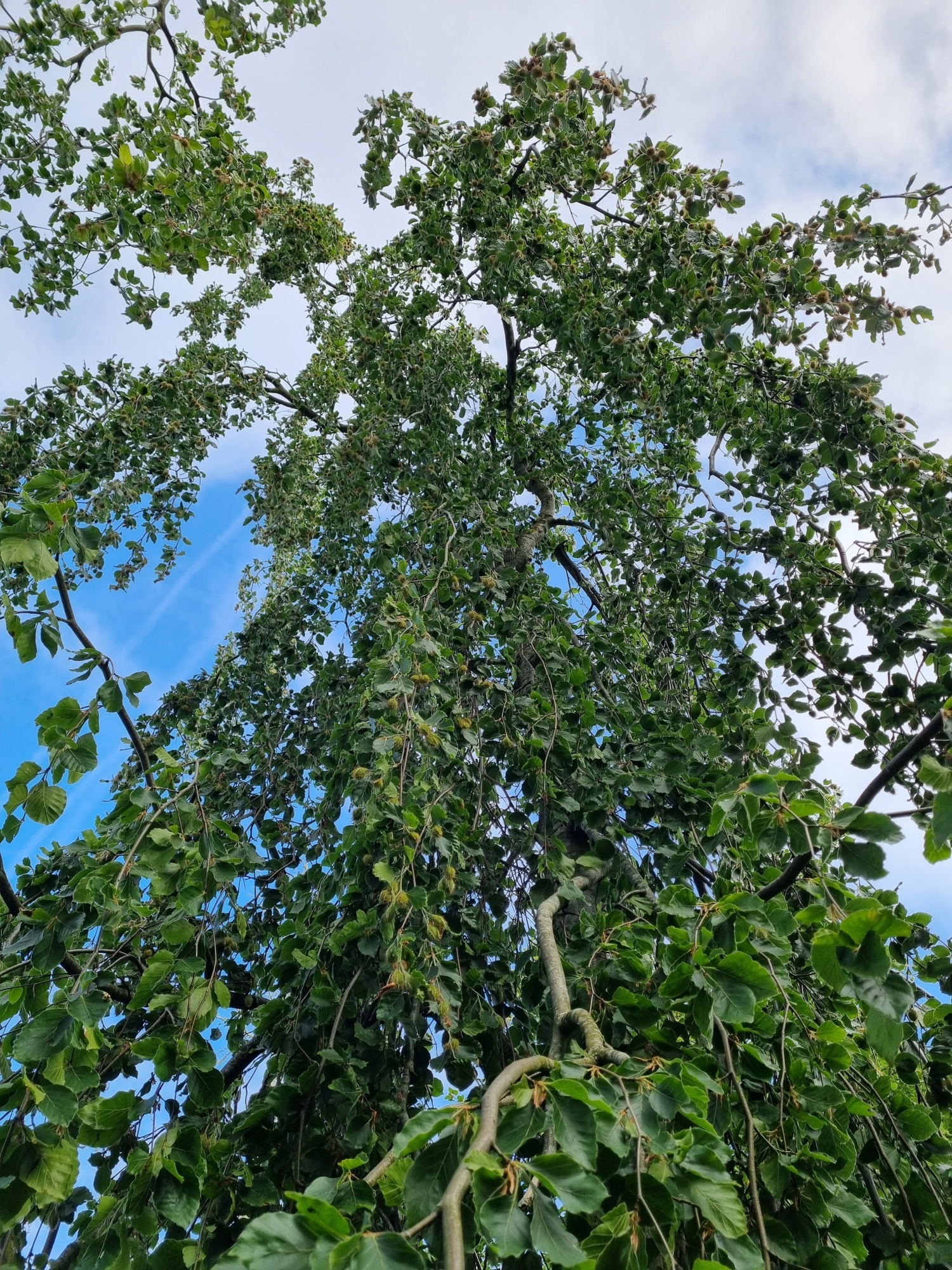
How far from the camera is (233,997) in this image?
2.32 metres

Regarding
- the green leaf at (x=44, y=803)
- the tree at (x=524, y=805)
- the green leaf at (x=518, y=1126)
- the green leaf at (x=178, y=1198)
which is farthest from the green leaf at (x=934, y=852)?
the green leaf at (x=44, y=803)

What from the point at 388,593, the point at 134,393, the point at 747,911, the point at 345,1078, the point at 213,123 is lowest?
the point at 747,911

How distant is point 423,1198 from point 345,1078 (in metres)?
0.73

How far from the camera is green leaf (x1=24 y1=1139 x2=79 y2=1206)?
3.51 feet

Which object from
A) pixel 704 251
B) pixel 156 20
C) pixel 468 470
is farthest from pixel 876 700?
pixel 156 20

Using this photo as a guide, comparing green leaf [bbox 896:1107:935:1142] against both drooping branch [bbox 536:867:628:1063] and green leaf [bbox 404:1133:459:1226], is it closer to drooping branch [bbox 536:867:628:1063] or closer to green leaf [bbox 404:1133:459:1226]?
drooping branch [bbox 536:867:628:1063]

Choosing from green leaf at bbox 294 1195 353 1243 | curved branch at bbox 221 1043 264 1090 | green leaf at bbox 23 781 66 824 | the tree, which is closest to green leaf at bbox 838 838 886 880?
the tree

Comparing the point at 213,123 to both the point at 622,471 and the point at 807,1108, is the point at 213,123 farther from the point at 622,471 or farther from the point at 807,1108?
the point at 807,1108

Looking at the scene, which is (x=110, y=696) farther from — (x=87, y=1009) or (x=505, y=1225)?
(x=505, y=1225)

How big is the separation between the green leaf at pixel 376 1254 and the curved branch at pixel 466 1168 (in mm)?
34

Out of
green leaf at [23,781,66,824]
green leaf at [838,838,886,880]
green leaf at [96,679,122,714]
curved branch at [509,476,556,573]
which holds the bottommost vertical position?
green leaf at [838,838,886,880]

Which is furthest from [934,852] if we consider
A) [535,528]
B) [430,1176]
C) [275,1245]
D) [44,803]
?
[535,528]

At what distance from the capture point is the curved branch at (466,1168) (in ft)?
2.10

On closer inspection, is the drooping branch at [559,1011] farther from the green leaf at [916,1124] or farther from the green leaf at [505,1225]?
the green leaf at [916,1124]
